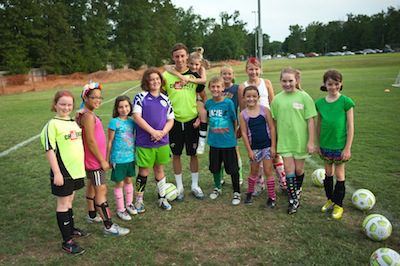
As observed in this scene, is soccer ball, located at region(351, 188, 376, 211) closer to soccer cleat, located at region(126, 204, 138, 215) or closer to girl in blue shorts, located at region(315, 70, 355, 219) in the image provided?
girl in blue shorts, located at region(315, 70, 355, 219)

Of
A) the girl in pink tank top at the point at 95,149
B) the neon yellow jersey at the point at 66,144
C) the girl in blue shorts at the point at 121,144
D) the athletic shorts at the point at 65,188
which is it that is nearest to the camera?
the neon yellow jersey at the point at 66,144

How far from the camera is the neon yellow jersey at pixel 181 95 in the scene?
4.64m

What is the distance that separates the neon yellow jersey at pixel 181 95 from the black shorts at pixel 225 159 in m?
0.59

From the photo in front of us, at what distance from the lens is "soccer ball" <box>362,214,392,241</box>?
346cm

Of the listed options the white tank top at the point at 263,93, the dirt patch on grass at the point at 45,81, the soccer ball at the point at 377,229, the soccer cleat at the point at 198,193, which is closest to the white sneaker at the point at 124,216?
the soccer cleat at the point at 198,193

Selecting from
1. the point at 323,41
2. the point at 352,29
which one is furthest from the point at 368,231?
the point at 323,41

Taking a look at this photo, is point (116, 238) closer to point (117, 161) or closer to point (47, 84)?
point (117, 161)

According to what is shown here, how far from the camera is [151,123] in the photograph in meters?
4.31

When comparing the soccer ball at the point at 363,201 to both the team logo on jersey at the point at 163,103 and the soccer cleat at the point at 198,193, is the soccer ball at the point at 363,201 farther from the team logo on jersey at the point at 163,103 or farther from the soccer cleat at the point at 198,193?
the team logo on jersey at the point at 163,103

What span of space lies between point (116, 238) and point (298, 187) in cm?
224

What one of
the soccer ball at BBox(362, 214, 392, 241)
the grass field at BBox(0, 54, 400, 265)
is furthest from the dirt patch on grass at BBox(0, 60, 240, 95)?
the soccer ball at BBox(362, 214, 392, 241)

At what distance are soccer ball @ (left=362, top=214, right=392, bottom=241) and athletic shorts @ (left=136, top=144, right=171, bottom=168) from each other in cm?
243

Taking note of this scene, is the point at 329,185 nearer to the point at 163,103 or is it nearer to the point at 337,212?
the point at 337,212

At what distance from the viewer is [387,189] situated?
4.79 m
